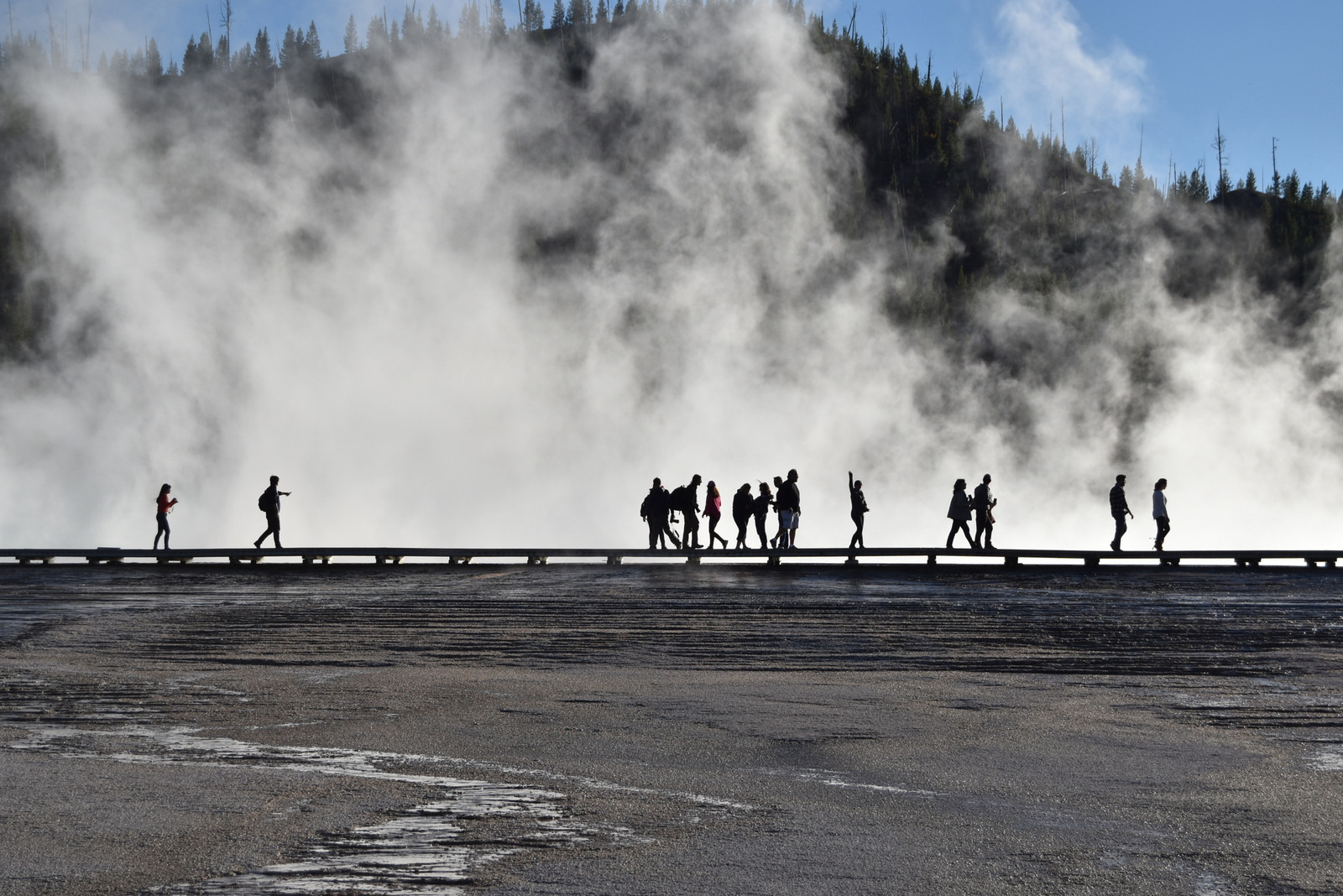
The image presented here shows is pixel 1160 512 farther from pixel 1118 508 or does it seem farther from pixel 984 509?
pixel 984 509

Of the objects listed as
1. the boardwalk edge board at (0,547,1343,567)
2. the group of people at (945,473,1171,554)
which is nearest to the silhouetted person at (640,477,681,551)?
the boardwalk edge board at (0,547,1343,567)

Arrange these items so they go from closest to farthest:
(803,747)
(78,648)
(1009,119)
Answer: (803,747) → (78,648) → (1009,119)

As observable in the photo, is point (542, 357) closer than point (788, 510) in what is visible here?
No

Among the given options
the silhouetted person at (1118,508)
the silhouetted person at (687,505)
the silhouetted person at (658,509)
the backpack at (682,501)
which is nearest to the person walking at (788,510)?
the silhouetted person at (687,505)

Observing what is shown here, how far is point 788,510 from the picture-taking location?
1922 cm

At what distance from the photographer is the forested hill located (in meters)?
69.4

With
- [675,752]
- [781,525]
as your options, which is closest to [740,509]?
[781,525]

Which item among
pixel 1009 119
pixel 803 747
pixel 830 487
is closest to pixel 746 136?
pixel 830 487

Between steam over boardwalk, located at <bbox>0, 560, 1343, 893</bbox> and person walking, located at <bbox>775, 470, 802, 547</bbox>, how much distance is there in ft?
23.8

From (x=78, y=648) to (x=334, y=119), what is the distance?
236 feet

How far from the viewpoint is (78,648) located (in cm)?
950

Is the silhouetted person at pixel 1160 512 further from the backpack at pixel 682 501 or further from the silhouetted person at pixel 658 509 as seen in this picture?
the silhouetted person at pixel 658 509

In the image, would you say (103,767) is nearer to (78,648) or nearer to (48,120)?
(78,648)

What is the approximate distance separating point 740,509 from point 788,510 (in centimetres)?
104
